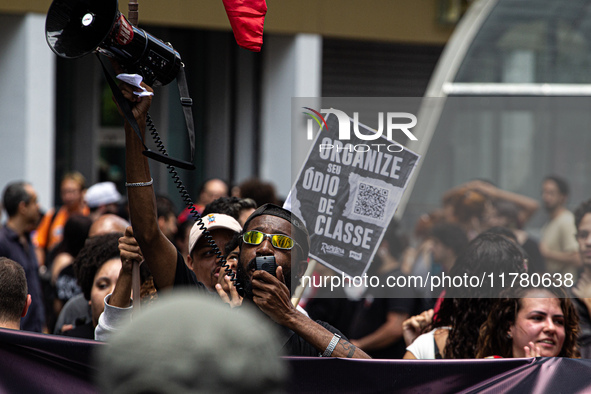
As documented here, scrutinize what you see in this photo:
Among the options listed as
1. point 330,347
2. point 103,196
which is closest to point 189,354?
point 330,347

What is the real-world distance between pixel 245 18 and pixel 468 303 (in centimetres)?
162

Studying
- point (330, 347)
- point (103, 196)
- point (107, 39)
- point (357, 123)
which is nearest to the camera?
point (107, 39)

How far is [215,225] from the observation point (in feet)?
11.9

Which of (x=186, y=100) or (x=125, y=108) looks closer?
(x=125, y=108)

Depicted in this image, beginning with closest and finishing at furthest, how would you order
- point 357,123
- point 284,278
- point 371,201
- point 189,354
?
point 189,354
point 284,278
point 371,201
point 357,123

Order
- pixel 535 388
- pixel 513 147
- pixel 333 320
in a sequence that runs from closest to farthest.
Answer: pixel 535 388, pixel 333 320, pixel 513 147

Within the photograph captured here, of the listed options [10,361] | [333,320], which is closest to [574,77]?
[333,320]

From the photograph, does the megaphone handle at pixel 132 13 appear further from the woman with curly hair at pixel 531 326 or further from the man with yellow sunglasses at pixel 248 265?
the woman with curly hair at pixel 531 326

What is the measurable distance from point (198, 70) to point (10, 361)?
36.9 ft

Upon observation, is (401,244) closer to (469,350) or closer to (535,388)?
(469,350)

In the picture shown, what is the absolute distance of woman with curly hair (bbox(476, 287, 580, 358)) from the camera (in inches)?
134

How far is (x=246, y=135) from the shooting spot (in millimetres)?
13680

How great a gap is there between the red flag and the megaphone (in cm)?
52

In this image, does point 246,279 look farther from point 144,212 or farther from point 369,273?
point 369,273
